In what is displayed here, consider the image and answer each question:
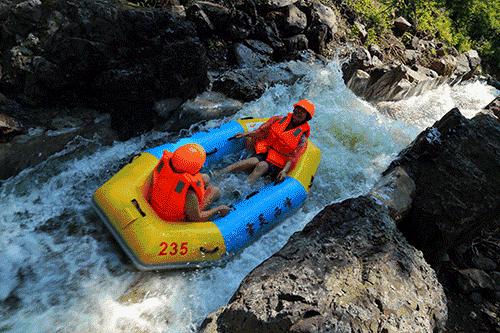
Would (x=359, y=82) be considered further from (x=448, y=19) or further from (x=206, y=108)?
(x=448, y=19)

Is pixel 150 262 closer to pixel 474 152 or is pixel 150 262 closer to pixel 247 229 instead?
pixel 247 229

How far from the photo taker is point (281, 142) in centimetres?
468

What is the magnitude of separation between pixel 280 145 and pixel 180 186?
1.69m

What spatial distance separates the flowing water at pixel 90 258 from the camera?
118 inches

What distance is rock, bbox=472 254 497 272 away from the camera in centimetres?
404

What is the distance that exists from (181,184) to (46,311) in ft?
4.59

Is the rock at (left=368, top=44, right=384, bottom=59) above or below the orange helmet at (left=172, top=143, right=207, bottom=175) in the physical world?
below

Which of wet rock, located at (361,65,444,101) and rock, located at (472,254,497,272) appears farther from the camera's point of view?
wet rock, located at (361,65,444,101)

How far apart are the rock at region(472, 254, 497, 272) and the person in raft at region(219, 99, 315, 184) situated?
2.17 metres

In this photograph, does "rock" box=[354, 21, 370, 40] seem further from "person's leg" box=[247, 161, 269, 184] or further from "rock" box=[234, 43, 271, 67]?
"person's leg" box=[247, 161, 269, 184]

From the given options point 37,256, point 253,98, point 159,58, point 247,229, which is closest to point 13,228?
point 37,256

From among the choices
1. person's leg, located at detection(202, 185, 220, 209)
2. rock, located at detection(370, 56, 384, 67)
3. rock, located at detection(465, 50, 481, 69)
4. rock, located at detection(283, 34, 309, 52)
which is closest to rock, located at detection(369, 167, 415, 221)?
person's leg, located at detection(202, 185, 220, 209)

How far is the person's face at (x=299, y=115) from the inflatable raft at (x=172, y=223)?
0.76 meters

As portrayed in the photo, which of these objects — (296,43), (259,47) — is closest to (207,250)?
(259,47)
